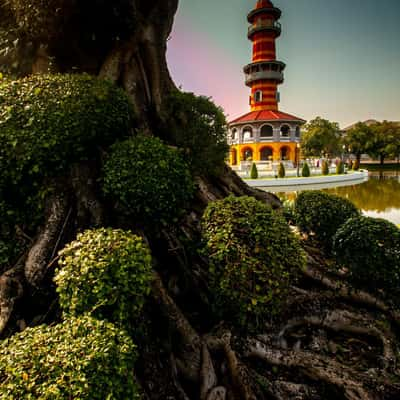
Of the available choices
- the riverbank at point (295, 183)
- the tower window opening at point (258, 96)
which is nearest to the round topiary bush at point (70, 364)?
the riverbank at point (295, 183)

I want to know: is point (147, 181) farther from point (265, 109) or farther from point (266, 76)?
point (265, 109)

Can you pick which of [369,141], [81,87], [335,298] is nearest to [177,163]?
[81,87]

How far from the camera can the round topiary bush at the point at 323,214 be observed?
5.01 meters

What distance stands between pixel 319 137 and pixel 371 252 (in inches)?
1483

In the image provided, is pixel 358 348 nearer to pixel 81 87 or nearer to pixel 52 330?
pixel 52 330

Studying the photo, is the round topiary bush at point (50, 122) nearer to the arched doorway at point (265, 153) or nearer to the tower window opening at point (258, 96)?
the arched doorway at point (265, 153)

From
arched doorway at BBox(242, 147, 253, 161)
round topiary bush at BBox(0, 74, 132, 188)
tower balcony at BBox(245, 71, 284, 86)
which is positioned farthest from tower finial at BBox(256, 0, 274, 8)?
round topiary bush at BBox(0, 74, 132, 188)

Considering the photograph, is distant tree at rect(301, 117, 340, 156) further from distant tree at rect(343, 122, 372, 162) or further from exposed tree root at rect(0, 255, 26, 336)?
exposed tree root at rect(0, 255, 26, 336)

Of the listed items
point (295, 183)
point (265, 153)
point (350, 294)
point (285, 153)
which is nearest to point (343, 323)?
point (350, 294)

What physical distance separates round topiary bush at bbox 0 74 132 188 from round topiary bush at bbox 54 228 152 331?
1.50m

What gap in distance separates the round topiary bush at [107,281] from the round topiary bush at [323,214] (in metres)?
3.84

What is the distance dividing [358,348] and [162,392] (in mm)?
2736

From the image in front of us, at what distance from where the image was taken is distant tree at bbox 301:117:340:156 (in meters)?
37.2

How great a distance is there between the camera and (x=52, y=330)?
198 centimetres
